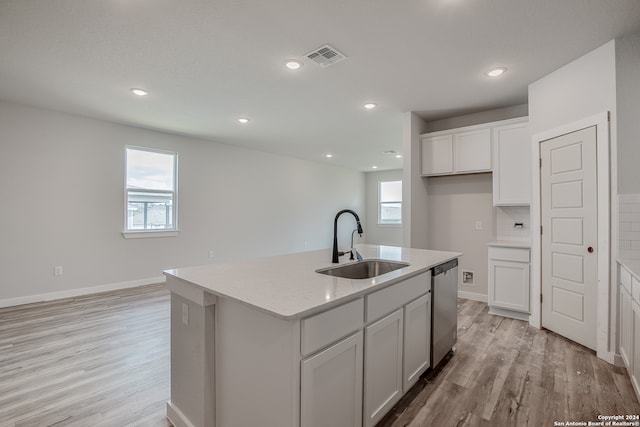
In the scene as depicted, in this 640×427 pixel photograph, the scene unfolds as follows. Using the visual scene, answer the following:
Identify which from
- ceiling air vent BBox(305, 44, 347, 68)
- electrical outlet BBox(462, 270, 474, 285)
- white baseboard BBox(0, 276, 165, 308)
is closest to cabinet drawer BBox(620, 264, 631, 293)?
electrical outlet BBox(462, 270, 474, 285)

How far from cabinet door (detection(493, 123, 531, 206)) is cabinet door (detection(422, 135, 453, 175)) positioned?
0.55 meters

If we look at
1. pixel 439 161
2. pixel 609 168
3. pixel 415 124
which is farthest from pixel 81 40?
pixel 609 168

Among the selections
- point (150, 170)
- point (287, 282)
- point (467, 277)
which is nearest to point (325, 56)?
point (287, 282)

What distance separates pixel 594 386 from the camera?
2092 mm

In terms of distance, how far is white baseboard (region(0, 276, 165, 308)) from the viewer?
3820 millimetres

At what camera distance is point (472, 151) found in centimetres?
392

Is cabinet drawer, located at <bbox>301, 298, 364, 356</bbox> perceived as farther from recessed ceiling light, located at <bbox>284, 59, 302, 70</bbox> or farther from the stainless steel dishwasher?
recessed ceiling light, located at <bbox>284, 59, 302, 70</bbox>

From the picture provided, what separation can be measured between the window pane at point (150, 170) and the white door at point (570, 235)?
17.9ft

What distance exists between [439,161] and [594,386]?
113 inches

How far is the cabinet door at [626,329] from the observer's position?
202 centimetres

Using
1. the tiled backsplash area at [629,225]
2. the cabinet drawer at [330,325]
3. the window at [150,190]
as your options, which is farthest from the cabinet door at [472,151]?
the window at [150,190]

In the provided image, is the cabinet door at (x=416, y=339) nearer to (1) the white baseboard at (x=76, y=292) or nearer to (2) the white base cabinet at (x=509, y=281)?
(2) the white base cabinet at (x=509, y=281)

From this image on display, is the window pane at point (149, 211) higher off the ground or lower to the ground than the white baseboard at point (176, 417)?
higher

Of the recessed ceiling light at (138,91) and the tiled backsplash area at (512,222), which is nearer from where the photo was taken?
the recessed ceiling light at (138,91)
